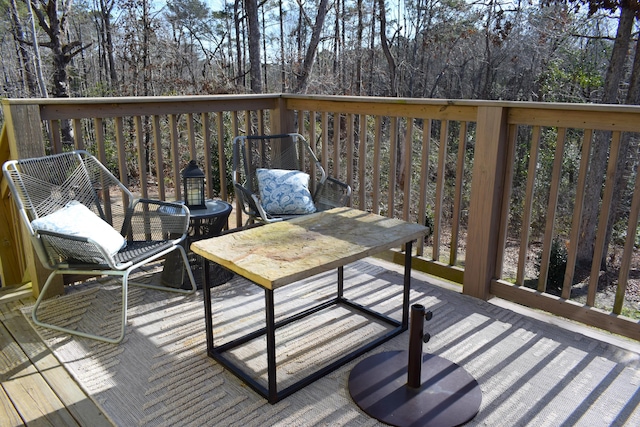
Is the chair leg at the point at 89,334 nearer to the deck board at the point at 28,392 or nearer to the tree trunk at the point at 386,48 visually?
the deck board at the point at 28,392

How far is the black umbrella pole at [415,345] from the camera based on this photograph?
69.4 inches

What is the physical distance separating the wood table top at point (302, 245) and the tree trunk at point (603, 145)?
8.45 m

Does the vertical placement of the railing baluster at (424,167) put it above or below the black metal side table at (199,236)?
above

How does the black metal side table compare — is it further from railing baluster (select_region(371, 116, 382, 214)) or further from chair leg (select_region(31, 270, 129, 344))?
railing baluster (select_region(371, 116, 382, 214))

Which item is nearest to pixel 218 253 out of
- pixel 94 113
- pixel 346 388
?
pixel 346 388

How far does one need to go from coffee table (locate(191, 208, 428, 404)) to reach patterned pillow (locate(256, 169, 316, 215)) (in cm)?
60

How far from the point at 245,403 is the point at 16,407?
873 mm

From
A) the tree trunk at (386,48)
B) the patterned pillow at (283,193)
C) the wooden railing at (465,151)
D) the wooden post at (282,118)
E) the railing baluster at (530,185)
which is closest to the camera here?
the wooden railing at (465,151)

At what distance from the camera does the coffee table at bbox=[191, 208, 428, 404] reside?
5.71 feet

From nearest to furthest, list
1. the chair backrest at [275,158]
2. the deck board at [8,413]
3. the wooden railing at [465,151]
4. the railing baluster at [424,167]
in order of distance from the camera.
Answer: the deck board at [8,413]
the wooden railing at [465,151]
the railing baluster at [424,167]
the chair backrest at [275,158]

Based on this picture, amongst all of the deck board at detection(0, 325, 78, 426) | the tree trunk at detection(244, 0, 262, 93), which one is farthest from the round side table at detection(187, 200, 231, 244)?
the tree trunk at detection(244, 0, 262, 93)

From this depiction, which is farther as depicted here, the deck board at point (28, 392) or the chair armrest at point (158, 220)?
the chair armrest at point (158, 220)

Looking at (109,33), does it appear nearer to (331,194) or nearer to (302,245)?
(331,194)

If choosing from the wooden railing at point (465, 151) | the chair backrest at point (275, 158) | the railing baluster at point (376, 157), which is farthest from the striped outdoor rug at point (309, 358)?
the chair backrest at point (275, 158)
